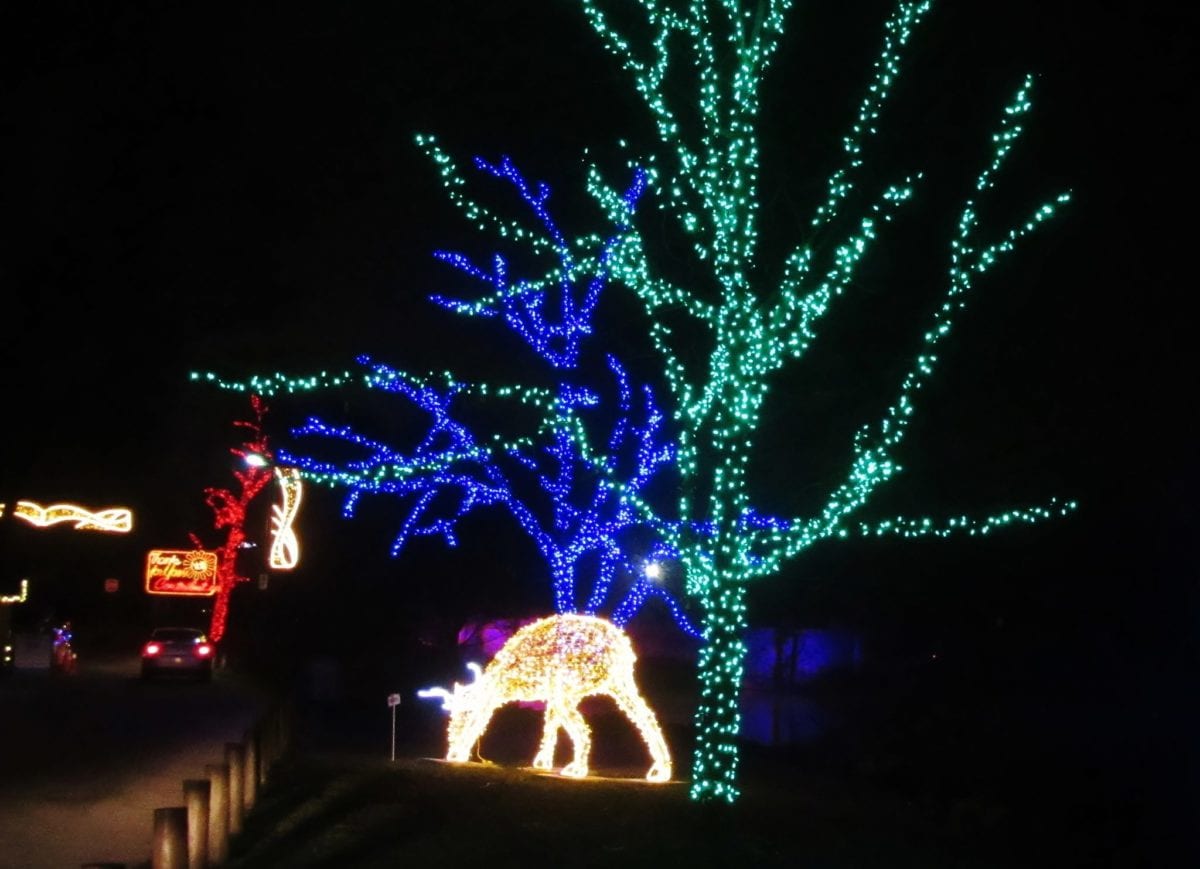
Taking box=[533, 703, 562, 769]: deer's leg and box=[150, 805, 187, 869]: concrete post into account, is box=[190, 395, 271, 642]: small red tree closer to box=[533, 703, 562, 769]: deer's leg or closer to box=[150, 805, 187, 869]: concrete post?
box=[533, 703, 562, 769]: deer's leg

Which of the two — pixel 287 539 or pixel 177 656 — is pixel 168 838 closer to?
pixel 177 656

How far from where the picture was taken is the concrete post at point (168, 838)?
1001cm

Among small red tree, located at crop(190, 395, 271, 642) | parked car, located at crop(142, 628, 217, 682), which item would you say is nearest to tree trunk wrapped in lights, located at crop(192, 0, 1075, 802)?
parked car, located at crop(142, 628, 217, 682)

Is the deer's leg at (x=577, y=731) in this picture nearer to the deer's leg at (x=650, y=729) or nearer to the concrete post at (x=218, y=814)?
the deer's leg at (x=650, y=729)

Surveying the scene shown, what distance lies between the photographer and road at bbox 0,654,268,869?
499 inches

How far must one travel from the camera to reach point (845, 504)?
640 inches

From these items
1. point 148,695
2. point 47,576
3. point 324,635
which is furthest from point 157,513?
point 148,695

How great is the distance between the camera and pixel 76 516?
4053cm

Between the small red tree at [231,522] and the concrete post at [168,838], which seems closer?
the concrete post at [168,838]

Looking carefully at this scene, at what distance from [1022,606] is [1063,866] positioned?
11.4 meters

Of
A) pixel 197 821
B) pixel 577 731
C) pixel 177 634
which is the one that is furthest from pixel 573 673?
pixel 177 634

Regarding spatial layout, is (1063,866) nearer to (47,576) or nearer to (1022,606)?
(1022,606)

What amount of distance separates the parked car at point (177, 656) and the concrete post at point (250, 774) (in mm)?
24923

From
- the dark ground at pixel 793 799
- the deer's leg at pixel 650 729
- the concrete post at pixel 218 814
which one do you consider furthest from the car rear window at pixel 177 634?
the concrete post at pixel 218 814
